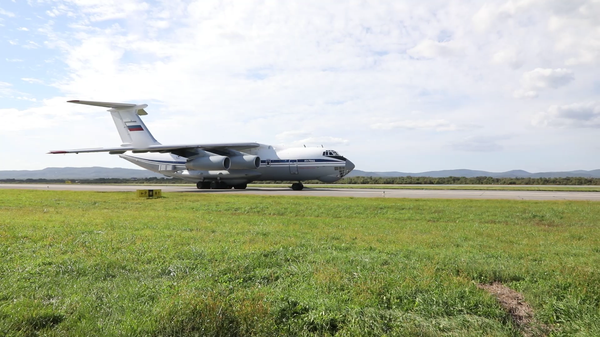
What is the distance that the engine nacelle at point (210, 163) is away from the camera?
1204 inches

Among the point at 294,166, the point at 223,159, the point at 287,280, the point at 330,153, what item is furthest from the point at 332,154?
the point at 287,280

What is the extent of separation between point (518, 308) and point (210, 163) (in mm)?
27678

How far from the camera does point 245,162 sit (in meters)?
31.0

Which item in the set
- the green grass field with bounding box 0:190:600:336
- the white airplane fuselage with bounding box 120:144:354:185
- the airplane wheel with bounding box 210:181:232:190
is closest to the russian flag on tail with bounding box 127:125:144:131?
the white airplane fuselage with bounding box 120:144:354:185

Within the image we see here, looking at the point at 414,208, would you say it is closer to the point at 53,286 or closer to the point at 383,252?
the point at 383,252

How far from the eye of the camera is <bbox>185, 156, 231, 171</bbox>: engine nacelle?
30.6m

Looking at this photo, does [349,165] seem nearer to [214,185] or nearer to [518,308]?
Result: [214,185]

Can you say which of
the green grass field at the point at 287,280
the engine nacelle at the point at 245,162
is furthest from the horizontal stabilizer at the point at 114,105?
the green grass field at the point at 287,280

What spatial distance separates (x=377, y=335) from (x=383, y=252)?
3051 millimetres

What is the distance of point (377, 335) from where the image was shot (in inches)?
158

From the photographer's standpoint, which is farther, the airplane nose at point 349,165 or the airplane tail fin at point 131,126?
the airplane tail fin at point 131,126

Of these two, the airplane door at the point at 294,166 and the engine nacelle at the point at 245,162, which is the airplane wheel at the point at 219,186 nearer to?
the engine nacelle at the point at 245,162

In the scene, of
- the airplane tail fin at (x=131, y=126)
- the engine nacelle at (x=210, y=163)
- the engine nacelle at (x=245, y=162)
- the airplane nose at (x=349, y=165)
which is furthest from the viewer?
the airplane tail fin at (x=131, y=126)

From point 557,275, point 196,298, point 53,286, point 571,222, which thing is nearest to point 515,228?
point 571,222
